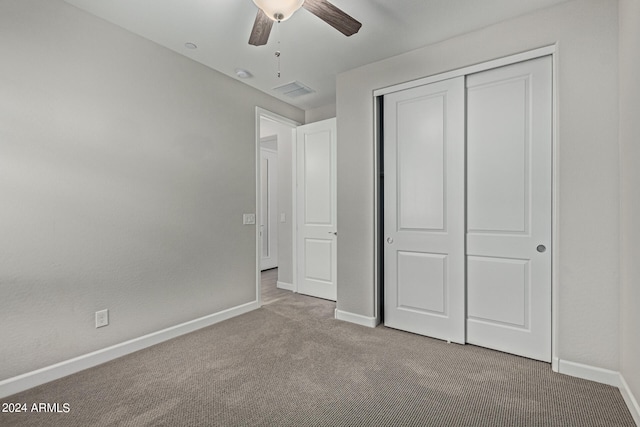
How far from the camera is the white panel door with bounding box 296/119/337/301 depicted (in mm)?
4082

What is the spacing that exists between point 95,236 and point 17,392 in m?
1.09

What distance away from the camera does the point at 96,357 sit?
2.34 m

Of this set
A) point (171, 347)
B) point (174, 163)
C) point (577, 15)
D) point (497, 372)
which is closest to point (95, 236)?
point (174, 163)

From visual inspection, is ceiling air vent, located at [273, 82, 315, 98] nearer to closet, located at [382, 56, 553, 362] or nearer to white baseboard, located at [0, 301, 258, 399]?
closet, located at [382, 56, 553, 362]

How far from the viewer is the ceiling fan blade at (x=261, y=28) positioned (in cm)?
182

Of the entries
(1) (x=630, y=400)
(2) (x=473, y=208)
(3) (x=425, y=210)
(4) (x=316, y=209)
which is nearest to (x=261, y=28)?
(3) (x=425, y=210)

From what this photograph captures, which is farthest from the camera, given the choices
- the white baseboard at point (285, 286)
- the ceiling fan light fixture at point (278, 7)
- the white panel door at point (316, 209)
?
the white baseboard at point (285, 286)

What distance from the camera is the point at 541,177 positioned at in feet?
7.63

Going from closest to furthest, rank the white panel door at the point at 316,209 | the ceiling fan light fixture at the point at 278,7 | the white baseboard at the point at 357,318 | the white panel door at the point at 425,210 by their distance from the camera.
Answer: the ceiling fan light fixture at the point at 278,7 → the white panel door at the point at 425,210 → the white baseboard at the point at 357,318 → the white panel door at the point at 316,209

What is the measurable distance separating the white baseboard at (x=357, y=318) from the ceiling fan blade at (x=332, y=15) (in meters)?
2.59

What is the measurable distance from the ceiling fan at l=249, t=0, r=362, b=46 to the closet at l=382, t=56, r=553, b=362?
128cm

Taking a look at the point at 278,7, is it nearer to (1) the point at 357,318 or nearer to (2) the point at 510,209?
(2) the point at 510,209

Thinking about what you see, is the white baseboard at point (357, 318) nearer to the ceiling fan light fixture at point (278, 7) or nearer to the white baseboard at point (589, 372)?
the white baseboard at point (589, 372)

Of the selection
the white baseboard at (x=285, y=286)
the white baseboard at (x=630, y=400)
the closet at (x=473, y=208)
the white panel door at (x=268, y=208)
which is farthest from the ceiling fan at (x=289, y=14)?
the white panel door at (x=268, y=208)
